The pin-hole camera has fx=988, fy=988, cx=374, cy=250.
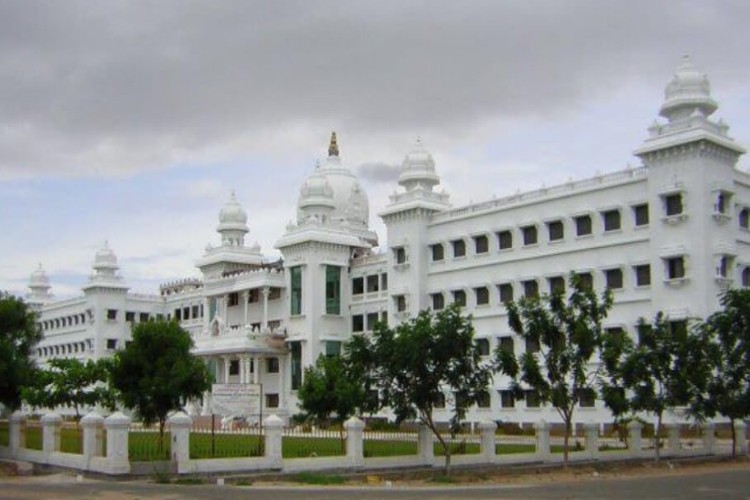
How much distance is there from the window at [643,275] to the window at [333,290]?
24.0 m

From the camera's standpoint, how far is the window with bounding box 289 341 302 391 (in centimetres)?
6725

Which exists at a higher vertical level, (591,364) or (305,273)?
(305,273)

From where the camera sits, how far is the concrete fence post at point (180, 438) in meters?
28.5

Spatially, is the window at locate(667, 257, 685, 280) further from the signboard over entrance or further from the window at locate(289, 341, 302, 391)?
the window at locate(289, 341, 302, 391)

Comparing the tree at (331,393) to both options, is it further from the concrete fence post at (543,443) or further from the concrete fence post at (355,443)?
the concrete fence post at (543,443)

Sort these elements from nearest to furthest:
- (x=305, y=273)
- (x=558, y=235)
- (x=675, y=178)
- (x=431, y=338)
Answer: (x=431, y=338), (x=675, y=178), (x=558, y=235), (x=305, y=273)

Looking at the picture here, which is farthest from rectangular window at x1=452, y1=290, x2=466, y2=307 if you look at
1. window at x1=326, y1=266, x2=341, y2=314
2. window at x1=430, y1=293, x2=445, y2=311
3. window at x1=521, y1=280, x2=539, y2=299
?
window at x1=326, y1=266, x2=341, y2=314

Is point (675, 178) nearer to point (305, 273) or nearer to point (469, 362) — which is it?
point (469, 362)

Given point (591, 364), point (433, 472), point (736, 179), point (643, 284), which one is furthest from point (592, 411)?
point (433, 472)

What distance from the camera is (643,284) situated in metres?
50.2

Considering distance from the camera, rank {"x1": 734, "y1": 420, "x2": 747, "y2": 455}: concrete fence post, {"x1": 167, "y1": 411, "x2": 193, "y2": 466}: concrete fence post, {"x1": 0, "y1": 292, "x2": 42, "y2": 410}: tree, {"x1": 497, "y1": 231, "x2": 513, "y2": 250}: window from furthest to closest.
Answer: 1. {"x1": 497, "y1": 231, "x2": 513, "y2": 250}: window
2. {"x1": 734, "y1": 420, "x2": 747, "y2": 455}: concrete fence post
3. {"x1": 0, "y1": 292, "x2": 42, "y2": 410}: tree
4. {"x1": 167, "y1": 411, "x2": 193, "y2": 466}: concrete fence post

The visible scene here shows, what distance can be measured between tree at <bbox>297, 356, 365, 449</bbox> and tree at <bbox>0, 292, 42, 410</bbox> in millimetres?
11279

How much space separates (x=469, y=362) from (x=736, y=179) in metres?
25.6

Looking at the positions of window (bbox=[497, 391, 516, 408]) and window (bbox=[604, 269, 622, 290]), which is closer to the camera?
window (bbox=[604, 269, 622, 290])
